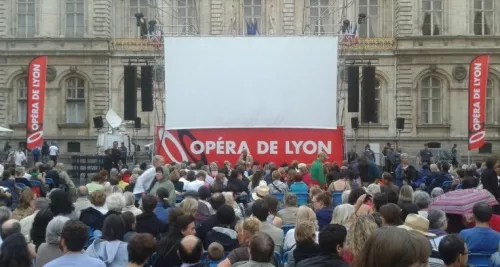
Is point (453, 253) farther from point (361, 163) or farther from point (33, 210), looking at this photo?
Result: point (361, 163)

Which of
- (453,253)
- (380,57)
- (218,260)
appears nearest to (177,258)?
(218,260)

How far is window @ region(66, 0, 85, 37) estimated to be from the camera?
42000 mm

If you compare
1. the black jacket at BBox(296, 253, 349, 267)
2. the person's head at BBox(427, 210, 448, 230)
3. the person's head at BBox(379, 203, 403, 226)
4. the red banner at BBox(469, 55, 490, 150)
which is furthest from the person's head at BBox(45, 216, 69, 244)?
the red banner at BBox(469, 55, 490, 150)

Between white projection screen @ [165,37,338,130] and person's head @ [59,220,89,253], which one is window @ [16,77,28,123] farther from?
person's head @ [59,220,89,253]

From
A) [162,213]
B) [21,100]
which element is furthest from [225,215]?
[21,100]

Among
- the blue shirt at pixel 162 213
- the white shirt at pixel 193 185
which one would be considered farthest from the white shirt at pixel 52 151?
the blue shirt at pixel 162 213

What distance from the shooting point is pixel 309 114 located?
2603 centimetres

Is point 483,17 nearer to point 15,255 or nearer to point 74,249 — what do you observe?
point 74,249

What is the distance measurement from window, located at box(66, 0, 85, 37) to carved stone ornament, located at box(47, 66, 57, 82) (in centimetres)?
180

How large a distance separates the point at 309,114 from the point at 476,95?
1026 cm

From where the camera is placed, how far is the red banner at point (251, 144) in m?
26.0

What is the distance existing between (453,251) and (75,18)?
37112mm

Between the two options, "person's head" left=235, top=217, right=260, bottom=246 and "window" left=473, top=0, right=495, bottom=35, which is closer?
"person's head" left=235, top=217, right=260, bottom=246

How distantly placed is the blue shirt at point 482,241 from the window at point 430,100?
3358cm
